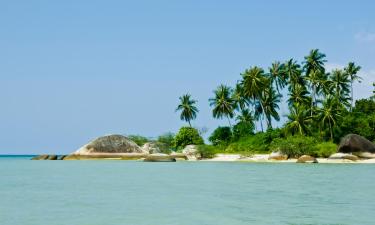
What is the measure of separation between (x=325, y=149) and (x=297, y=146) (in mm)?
3834

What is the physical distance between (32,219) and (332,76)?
75.9 m

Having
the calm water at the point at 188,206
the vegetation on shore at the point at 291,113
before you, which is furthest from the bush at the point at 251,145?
the calm water at the point at 188,206

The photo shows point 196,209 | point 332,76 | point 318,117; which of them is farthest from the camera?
point 332,76

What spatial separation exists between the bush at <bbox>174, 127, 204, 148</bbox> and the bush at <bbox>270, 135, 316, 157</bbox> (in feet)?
76.5

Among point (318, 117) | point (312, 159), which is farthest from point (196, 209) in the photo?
point (318, 117)

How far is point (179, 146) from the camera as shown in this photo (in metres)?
87.9

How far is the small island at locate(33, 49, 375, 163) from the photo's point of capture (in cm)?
6388

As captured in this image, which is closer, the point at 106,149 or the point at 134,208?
the point at 134,208

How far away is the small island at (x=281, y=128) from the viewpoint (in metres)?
63.9

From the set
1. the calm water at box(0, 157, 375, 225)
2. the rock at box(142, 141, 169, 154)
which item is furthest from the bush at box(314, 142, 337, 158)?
the calm water at box(0, 157, 375, 225)

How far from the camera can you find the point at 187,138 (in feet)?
283

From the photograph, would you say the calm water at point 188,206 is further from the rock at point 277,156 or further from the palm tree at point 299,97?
the palm tree at point 299,97

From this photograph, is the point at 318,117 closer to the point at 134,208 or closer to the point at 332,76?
the point at 332,76

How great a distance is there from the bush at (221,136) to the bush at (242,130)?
1.60 meters
